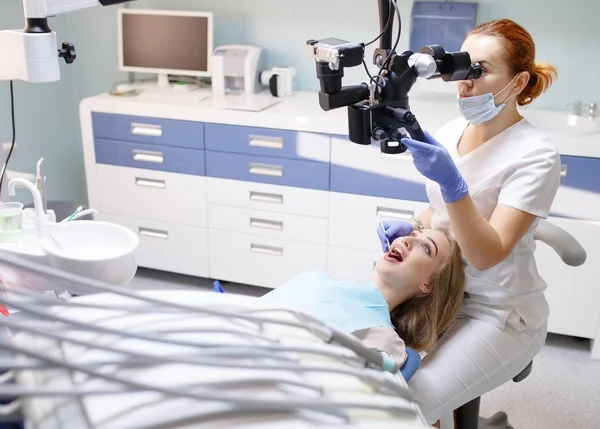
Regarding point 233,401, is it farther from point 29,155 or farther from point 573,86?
point 29,155

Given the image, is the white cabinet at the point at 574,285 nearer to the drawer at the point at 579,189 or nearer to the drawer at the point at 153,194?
the drawer at the point at 579,189

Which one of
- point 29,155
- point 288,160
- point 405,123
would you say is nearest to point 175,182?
point 288,160

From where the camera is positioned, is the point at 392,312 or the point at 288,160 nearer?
the point at 392,312

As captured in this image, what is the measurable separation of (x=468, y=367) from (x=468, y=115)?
63cm

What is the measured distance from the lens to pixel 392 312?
169 cm

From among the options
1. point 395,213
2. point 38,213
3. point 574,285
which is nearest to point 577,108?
point 574,285

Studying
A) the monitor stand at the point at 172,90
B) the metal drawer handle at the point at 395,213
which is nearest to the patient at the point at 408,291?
the metal drawer handle at the point at 395,213

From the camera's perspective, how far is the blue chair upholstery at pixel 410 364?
4.70 feet

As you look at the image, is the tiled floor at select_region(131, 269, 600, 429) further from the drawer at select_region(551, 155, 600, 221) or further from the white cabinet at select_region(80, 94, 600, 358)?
the drawer at select_region(551, 155, 600, 221)

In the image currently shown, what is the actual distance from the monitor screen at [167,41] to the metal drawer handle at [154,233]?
0.81m

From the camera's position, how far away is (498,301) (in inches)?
64.2

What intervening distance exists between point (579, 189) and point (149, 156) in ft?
6.25

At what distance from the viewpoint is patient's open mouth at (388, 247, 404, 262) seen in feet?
5.37

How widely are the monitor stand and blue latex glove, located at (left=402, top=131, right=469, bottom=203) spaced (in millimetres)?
1858
